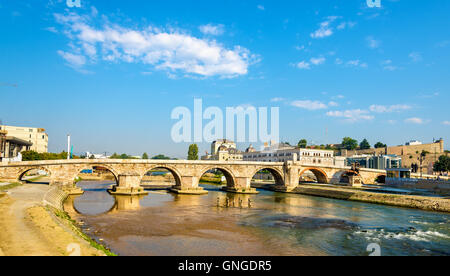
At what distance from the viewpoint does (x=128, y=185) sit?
150 ft

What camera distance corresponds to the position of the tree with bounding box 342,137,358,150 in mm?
143375

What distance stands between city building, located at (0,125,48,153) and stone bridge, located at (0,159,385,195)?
50.5 metres

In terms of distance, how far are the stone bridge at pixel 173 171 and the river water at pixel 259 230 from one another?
35.0ft

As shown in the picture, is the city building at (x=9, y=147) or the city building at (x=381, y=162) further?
the city building at (x=381, y=162)

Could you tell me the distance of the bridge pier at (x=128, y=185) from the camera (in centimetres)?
4506

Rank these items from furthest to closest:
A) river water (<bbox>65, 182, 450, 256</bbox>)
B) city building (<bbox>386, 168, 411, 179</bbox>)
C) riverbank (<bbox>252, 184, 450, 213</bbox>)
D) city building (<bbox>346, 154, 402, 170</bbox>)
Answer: city building (<bbox>346, 154, 402, 170</bbox>) → city building (<bbox>386, 168, 411, 179</bbox>) → riverbank (<bbox>252, 184, 450, 213</bbox>) → river water (<bbox>65, 182, 450, 256</bbox>)

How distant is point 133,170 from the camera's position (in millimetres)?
47594

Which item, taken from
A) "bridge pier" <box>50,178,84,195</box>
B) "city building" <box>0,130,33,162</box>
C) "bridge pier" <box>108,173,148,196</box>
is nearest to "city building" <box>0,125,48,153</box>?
"city building" <box>0,130,33,162</box>

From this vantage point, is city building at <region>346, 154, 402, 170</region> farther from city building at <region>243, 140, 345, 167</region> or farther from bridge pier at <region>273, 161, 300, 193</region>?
bridge pier at <region>273, 161, 300, 193</region>

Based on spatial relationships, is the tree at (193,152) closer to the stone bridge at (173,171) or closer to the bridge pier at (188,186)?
the stone bridge at (173,171)

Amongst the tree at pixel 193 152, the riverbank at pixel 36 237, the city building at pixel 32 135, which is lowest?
the riverbank at pixel 36 237

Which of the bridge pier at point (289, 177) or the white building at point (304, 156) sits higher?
the white building at point (304, 156)

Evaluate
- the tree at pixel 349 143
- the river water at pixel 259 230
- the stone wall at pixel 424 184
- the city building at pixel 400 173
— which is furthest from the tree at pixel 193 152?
the tree at pixel 349 143
